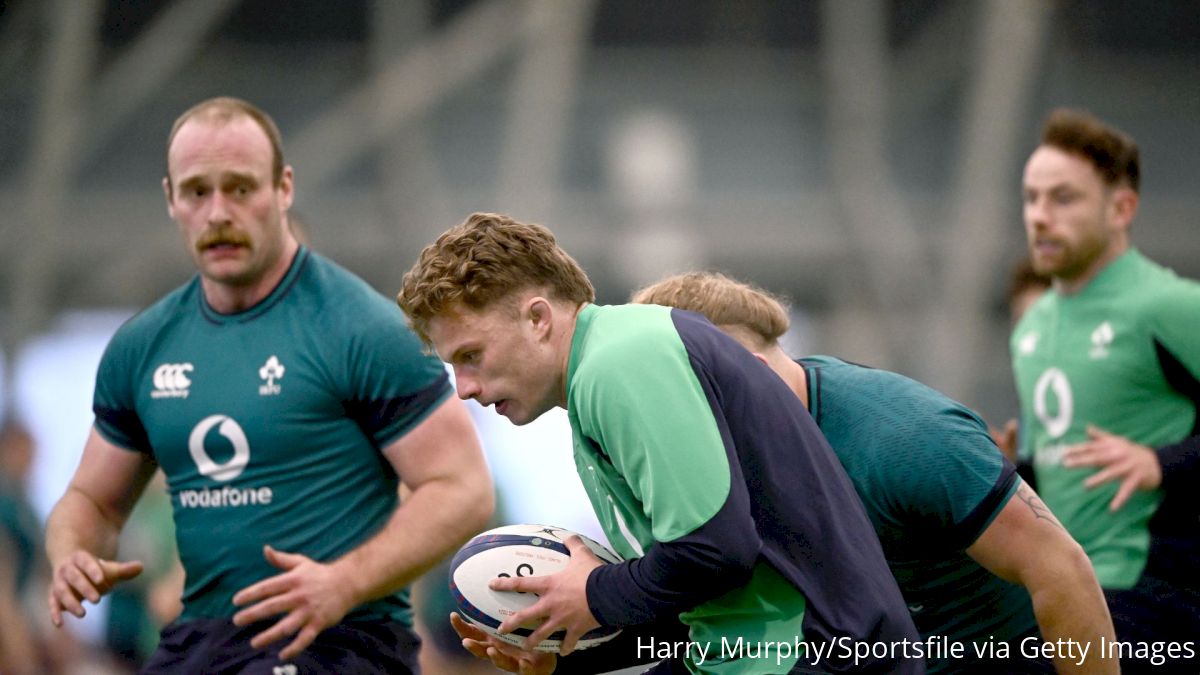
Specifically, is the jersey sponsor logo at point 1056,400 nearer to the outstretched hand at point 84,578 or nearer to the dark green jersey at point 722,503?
the dark green jersey at point 722,503

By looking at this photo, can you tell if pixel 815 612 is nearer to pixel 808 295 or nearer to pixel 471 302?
pixel 471 302

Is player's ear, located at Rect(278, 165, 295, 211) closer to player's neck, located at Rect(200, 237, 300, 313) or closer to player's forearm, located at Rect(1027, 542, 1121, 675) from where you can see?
player's neck, located at Rect(200, 237, 300, 313)

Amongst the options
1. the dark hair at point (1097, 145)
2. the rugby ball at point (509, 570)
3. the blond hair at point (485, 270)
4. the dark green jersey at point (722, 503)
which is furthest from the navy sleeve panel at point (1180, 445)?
the blond hair at point (485, 270)

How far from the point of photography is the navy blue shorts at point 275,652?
3848 mm

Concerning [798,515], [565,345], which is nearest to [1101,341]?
[798,515]

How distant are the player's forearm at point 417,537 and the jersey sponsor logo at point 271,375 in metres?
0.47

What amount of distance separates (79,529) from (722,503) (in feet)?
7.52

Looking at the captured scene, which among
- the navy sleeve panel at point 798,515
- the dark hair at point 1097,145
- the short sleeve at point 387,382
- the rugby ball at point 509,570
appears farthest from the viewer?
the dark hair at point 1097,145

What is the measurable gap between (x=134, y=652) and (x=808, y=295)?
865 cm

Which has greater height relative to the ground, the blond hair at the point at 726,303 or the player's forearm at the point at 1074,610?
the blond hair at the point at 726,303

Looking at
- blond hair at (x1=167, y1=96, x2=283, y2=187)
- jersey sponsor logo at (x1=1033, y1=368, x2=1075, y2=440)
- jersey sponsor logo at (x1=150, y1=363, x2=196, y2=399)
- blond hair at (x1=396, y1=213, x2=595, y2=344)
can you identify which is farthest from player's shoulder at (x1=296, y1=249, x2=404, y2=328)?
jersey sponsor logo at (x1=1033, y1=368, x2=1075, y2=440)

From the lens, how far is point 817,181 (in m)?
15.7

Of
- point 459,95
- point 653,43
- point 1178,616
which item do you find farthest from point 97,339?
point 1178,616

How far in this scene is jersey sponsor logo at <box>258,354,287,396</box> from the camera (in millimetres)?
3986
